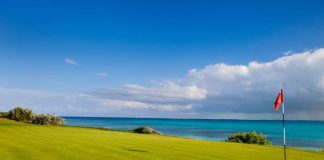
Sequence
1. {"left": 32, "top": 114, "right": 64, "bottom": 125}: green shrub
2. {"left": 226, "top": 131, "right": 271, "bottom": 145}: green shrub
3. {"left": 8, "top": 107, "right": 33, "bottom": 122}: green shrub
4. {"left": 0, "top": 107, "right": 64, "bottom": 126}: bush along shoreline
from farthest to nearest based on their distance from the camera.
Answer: {"left": 8, "top": 107, "right": 33, "bottom": 122}: green shrub, {"left": 0, "top": 107, "right": 64, "bottom": 126}: bush along shoreline, {"left": 32, "top": 114, "right": 64, "bottom": 125}: green shrub, {"left": 226, "top": 131, "right": 271, "bottom": 145}: green shrub

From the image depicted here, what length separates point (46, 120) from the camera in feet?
195

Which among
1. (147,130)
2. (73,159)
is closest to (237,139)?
(147,130)

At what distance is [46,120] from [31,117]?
4927 millimetres

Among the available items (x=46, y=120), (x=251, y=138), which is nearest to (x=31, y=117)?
(x=46, y=120)

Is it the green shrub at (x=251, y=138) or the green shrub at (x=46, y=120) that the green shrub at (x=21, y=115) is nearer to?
the green shrub at (x=46, y=120)

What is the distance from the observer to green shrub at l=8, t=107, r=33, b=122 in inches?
2483

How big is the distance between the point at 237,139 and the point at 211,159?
1122 inches

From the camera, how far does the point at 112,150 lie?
2292 cm

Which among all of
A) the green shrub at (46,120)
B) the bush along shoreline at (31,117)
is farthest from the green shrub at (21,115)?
the green shrub at (46,120)

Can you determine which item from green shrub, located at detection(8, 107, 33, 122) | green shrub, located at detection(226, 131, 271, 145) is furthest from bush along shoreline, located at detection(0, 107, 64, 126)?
green shrub, located at detection(226, 131, 271, 145)

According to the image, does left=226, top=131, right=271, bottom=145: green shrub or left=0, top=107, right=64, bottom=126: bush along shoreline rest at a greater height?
left=0, top=107, right=64, bottom=126: bush along shoreline

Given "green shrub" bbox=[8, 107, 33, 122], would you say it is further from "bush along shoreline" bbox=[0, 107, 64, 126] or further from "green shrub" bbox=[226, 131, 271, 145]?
"green shrub" bbox=[226, 131, 271, 145]

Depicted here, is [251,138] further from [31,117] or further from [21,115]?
[21,115]

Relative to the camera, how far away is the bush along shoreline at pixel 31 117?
5947 cm
